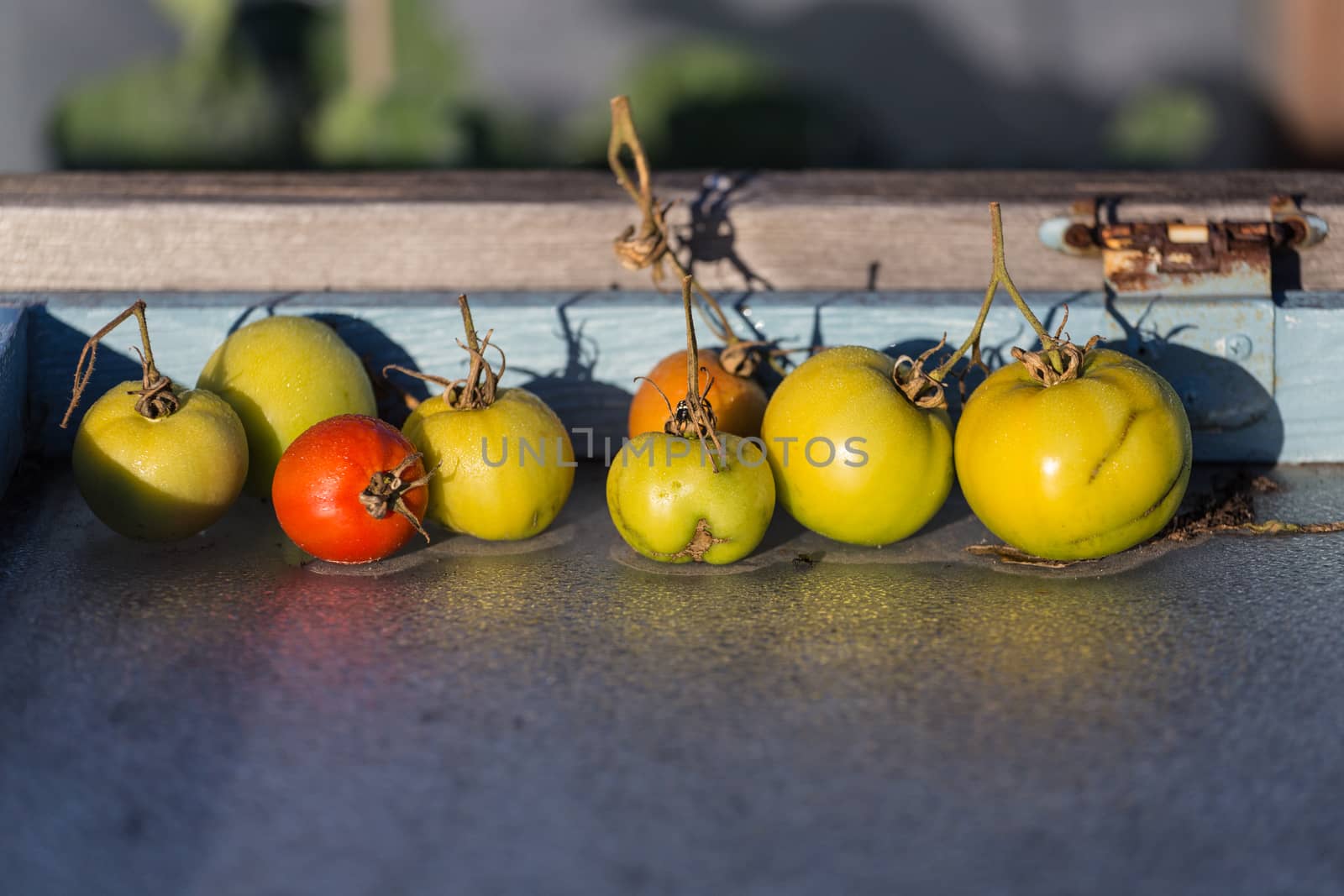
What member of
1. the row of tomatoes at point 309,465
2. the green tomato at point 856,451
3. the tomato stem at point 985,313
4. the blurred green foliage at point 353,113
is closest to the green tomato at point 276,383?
the row of tomatoes at point 309,465

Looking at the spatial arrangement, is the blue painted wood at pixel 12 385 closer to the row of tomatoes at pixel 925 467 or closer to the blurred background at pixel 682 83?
the row of tomatoes at pixel 925 467

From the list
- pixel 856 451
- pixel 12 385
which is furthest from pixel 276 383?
pixel 856 451

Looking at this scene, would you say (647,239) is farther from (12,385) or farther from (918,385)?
(12,385)

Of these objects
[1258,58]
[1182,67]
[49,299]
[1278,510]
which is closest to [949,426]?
[1278,510]

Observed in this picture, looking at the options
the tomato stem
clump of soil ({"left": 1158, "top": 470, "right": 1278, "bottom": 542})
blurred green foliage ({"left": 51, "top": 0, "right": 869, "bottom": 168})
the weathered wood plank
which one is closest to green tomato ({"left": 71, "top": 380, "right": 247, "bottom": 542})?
the weathered wood plank

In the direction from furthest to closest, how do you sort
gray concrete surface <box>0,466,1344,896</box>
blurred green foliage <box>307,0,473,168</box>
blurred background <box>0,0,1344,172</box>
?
blurred background <box>0,0,1344,172</box>, blurred green foliage <box>307,0,473,168</box>, gray concrete surface <box>0,466,1344,896</box>

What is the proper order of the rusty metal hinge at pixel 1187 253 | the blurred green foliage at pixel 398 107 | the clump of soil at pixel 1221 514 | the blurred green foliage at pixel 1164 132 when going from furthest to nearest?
the blurred green foliage at pixel 1164 132 < the blurred green foliage at pixel 398 107 < the rusty metal hinge at pixel 1187 253 < the clump of soil at pixel 1221 514

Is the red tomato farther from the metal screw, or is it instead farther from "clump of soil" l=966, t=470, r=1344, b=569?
the metal screw
